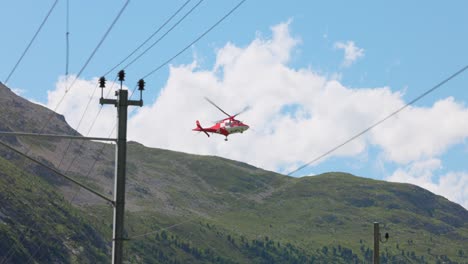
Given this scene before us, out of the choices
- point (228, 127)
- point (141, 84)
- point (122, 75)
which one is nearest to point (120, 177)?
point (141, 84)

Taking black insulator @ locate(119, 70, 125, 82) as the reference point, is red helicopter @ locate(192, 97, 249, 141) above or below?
above

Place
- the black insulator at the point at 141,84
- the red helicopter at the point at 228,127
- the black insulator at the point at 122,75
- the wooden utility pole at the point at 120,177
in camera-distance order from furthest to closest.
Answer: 1. the red helicopter at the point at 228,127
2. the black insulator at the point at 141,84
3. the black insulator at the point at 122,75
4. the wooden utility pole at the point at 120,177

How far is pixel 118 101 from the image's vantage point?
3444 centimetres

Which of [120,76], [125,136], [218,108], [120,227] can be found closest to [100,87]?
[120,76]

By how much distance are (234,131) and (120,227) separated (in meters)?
42.0

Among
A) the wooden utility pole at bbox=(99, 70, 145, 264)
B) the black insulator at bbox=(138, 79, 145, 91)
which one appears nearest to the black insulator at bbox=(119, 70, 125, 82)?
the black insulator at bbox=(138, 79, 145, 91)

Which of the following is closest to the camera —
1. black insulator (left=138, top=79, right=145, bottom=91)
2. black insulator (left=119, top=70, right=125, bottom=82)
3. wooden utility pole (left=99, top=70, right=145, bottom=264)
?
wooden utility pole (left=99, top=70, right=145, bottom=264)

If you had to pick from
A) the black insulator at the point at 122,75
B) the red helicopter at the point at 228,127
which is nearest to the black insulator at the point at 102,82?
the black insulator at the point at 122,75

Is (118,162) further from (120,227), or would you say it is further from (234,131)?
(234,131)

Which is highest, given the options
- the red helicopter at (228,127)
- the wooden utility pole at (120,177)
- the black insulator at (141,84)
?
the red helicopter at (228,127)

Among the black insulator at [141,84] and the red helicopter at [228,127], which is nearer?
the black insulator at [141,84]

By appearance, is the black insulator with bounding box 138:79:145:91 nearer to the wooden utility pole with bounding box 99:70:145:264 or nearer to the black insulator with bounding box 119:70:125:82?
the black insulator with bounding box 119:70:125:82

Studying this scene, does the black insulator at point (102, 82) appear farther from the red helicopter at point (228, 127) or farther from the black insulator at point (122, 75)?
the red helicopter at point (228, 127)

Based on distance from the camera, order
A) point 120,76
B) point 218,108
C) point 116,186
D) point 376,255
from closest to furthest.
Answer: point 116,186
point 120,76
point 376,255
point 218,108
